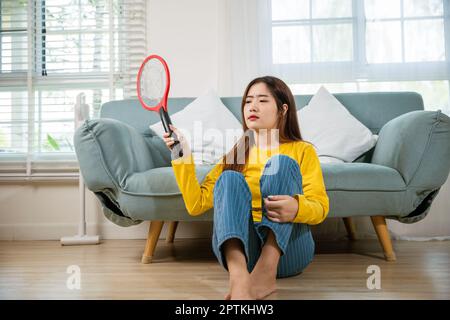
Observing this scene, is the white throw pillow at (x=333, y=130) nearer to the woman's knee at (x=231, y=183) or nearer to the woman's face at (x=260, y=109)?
the woman's face at (x=260, y=109)

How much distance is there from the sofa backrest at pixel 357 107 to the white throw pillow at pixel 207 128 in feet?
0.31

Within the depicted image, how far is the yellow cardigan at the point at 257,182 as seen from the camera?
136cm

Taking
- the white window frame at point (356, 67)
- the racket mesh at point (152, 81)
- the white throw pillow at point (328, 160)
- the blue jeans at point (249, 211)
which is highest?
→ the white window frame at point (356, 67)

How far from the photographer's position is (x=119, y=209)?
208 centimetres

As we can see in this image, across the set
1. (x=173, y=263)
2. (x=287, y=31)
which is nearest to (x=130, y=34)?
(x=287, y=31)

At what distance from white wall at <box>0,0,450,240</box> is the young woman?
132 centimetres

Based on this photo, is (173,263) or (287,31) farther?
(287,31)

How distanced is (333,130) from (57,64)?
191cm

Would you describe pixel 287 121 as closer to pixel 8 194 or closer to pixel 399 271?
pixel 399 271

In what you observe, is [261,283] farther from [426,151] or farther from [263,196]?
[426,151]

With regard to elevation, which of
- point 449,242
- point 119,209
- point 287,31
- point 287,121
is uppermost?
point 287,31

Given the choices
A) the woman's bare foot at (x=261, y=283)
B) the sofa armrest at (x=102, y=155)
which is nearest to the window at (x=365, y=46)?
the sofa armrest at (x=102, y=155)
